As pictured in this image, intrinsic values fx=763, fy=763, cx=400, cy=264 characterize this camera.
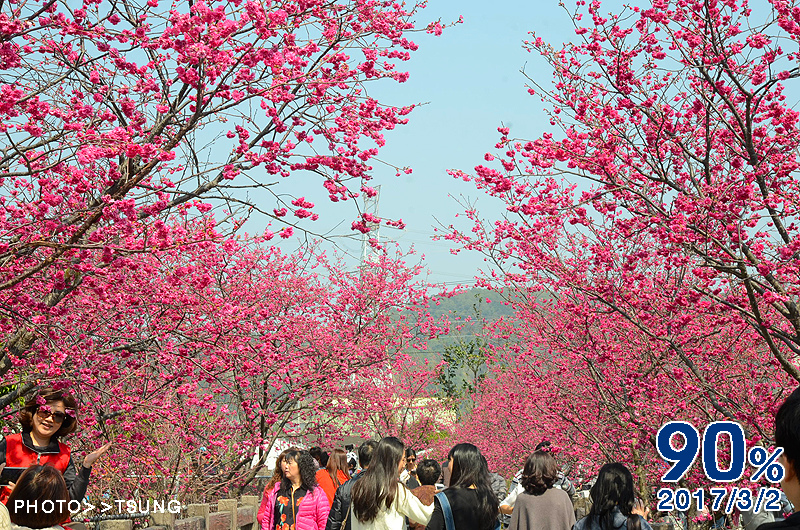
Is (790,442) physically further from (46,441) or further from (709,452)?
(709,452)

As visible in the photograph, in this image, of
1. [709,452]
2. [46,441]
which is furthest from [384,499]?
[709,452]

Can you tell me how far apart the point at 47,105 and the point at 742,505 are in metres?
7.16

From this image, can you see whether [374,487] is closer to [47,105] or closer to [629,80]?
[47,105]

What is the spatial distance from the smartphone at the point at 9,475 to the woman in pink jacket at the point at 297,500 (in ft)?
7.30

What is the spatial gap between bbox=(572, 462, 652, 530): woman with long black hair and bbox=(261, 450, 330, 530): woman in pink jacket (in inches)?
95.1

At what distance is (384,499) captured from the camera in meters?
4.84

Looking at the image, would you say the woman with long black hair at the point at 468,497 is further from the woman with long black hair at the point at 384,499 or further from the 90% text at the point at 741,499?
the 90% text at the point at 741,499

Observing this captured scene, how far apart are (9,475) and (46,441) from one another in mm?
289

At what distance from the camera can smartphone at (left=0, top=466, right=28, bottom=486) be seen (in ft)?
15.1

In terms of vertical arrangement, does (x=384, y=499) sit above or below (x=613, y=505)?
above

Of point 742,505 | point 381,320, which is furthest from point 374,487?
point 381,320

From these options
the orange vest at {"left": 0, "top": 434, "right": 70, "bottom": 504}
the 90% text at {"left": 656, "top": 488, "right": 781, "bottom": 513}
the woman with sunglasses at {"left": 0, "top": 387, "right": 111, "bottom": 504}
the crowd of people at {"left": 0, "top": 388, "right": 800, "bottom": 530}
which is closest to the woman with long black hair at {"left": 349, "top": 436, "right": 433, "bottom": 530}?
the crowd of people at {"left": 0, "top": 388, "right": 800, "bottom": 530}

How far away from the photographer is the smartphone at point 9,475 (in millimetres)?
4609

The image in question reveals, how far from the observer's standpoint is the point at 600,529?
481 centimetres
